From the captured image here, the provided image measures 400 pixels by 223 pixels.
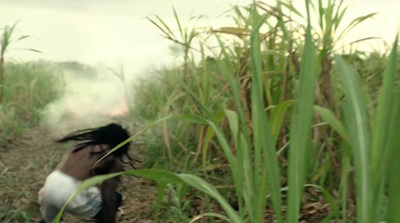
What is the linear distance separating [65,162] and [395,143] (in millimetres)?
2065

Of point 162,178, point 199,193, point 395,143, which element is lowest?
point 199,193

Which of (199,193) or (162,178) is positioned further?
(199,193)

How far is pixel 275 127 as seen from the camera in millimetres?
1979

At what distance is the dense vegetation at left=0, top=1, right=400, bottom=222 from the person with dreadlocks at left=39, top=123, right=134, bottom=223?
26cm

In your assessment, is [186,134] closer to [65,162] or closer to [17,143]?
[65,162]

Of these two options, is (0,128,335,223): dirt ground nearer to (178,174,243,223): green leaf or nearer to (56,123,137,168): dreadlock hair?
(56,123,137,168): dreadlock hair

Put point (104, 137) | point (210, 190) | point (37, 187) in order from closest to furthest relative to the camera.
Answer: point (210, 190)
point (104, 137)
point (37, 187)

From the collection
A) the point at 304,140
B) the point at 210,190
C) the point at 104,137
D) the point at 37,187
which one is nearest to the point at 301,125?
the point at 304,140

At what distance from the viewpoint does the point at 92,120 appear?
5074 mm

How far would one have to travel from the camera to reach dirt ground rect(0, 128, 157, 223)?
346 centimetres

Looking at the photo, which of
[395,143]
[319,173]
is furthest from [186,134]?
[395,143]

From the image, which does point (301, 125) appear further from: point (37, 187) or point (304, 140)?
point (37, 187)

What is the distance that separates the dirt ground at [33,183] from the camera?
3457mm

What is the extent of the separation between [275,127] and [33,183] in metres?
2.27
